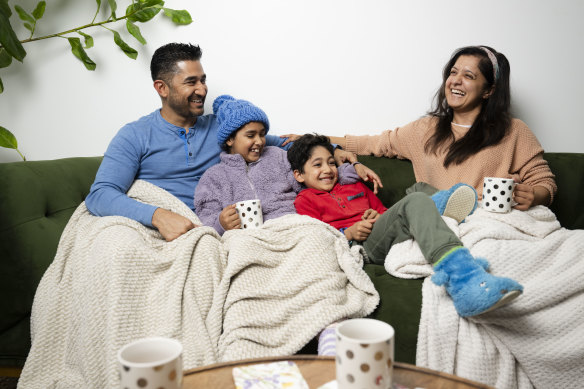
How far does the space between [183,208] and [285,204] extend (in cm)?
42

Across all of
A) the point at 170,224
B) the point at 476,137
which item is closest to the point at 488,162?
the point at 476,137

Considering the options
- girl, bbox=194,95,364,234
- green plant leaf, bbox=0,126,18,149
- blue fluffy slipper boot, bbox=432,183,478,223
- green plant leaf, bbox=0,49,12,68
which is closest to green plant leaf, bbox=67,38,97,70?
green plant leaf, bbox=0,49,12,68

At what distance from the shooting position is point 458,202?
1.62 m

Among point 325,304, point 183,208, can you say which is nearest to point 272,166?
point 183,208

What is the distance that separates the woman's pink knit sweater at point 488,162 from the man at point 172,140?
271 mm

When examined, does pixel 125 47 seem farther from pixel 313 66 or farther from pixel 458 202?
pixel 458 202

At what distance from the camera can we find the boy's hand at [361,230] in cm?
171

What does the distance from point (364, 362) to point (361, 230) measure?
45.0 inches

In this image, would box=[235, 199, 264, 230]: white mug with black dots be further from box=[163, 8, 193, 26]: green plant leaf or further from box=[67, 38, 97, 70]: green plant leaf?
box=[67, 38, 97, 70]: green plant leaf

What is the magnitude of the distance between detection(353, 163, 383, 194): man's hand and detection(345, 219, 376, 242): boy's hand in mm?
230

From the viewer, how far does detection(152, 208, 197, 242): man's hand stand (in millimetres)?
1609

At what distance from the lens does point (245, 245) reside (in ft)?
4.82

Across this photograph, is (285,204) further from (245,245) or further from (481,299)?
(481,299)

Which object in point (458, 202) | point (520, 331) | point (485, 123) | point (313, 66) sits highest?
point (313, 66)
